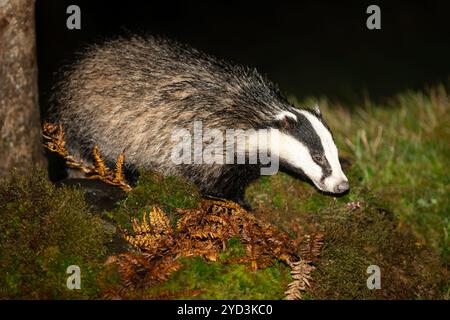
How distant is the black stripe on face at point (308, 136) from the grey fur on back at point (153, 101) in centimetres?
25

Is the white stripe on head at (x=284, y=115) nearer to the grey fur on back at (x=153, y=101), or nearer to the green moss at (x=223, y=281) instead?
the grey fur on back at (x=153, y=101)

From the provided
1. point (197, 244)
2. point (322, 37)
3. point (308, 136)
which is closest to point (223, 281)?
point (197, 244)

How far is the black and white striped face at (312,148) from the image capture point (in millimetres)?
5801

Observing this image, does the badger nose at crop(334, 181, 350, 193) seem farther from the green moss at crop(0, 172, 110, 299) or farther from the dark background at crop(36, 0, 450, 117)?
the dark background at crop(36, 0, 450, 117)

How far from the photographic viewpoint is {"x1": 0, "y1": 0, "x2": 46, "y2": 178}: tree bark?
5699 mm

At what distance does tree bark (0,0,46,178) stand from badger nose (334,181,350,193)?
3.02 metres

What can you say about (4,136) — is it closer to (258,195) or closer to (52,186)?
(52,186)

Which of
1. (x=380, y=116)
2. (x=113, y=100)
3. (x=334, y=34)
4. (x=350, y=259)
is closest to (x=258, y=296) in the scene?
Answer: (x=350, y=259)

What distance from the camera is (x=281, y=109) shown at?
6.09 m

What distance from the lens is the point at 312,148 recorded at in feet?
19.1

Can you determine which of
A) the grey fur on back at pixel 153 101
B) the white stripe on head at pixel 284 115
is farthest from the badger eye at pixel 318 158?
the grey fur on back at pixel 153 101

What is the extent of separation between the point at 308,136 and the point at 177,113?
4.52 feet
